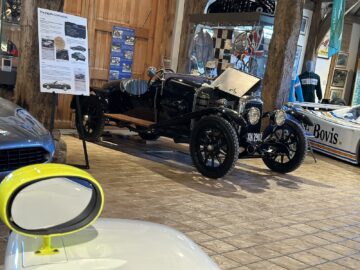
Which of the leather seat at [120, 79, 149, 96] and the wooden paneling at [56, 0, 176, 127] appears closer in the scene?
the leather seat at [120, 79, 149, 96]

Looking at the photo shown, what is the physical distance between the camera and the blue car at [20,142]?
308cm

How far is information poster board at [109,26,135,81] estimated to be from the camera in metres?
8.31

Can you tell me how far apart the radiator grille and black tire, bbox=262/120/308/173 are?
3.35 meters

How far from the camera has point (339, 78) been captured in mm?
14648

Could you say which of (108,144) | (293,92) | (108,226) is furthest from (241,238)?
(293,92)

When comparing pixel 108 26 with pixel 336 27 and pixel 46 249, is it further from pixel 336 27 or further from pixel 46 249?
pixel 46 249

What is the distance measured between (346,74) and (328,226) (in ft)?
38.4

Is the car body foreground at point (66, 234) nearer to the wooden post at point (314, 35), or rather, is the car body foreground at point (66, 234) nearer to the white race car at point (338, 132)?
the white race car at point (338, 132)

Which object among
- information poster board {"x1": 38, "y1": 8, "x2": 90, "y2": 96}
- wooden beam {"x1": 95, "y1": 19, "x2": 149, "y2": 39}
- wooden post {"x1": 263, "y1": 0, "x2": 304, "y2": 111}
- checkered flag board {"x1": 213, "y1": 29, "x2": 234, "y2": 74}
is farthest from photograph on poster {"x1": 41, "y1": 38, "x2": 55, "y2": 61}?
checkered flag board {"x1": 213, "y1": 29, "x2": 234, "y2": 74}

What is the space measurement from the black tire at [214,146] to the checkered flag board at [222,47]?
3285 millimetres

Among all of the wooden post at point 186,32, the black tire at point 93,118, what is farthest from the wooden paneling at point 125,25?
the black tire at point 93,118

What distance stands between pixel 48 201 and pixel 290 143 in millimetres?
5326

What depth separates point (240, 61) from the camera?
8.27 meters

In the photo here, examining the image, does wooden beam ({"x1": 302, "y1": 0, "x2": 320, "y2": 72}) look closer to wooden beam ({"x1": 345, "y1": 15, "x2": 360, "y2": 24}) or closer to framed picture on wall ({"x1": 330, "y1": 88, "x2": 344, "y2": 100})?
wooden beam ({"x1": 345, "y1": 15, "x2": 360, "y2": 24})
